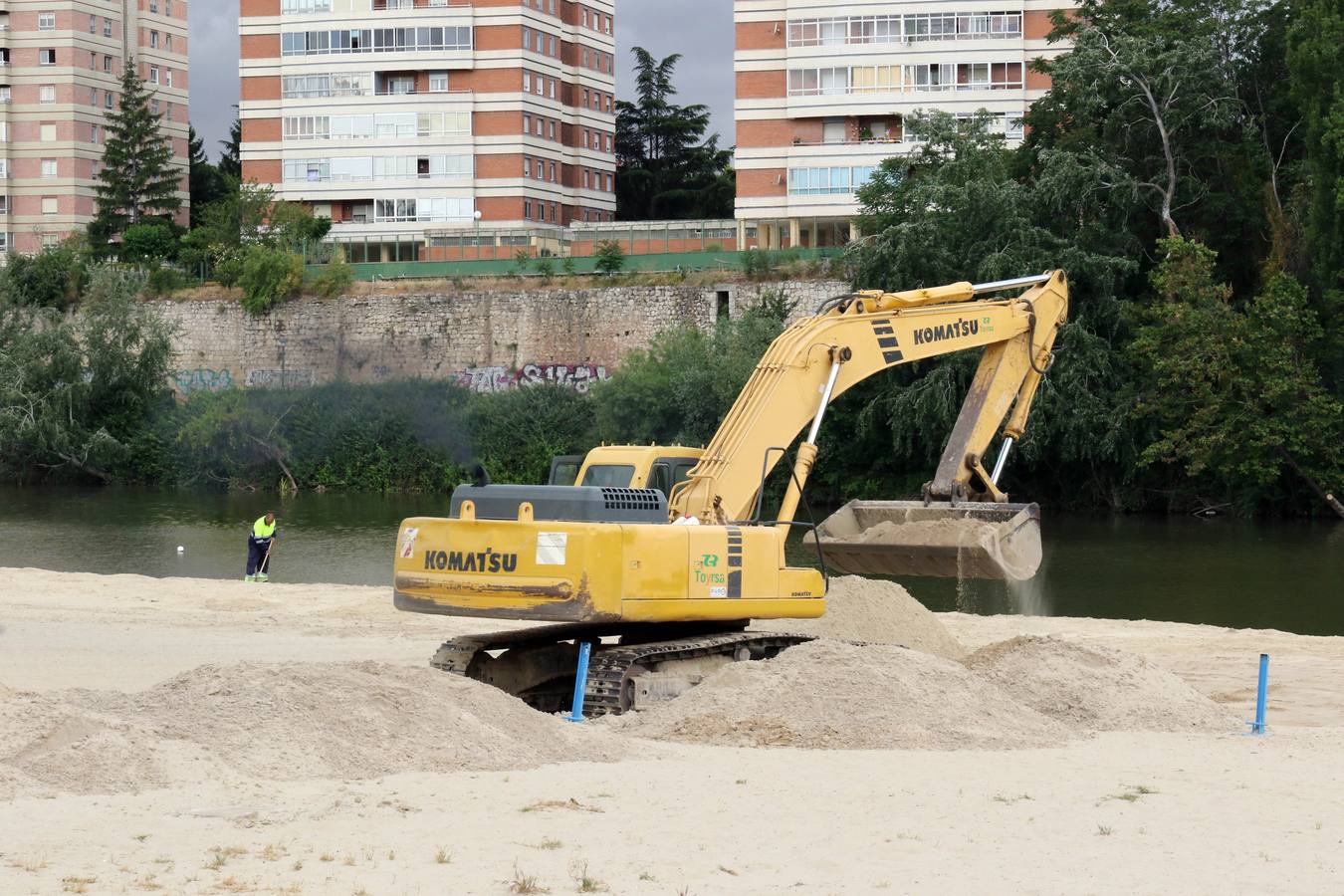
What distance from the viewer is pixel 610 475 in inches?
655

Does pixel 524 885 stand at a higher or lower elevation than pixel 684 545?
lower

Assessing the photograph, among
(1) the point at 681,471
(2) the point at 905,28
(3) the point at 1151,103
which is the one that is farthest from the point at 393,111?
(1) the point at 681,471

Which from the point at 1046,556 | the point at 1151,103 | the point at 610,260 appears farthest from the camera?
the point at 610,260

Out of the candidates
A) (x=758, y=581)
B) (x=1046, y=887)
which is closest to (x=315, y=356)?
(x=758, y=581)

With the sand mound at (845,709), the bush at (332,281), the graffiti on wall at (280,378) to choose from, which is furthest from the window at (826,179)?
the sand mound at (845,709)

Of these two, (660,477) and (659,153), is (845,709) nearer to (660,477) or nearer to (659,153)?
(660,477)

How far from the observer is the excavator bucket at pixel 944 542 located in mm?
18031

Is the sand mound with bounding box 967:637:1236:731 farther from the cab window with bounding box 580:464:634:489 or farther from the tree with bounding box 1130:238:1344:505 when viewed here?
the tree with bounding box 1130:238:1344:505

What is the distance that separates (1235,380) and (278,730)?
3535cm

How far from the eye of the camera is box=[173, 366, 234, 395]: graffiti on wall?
6519 cm

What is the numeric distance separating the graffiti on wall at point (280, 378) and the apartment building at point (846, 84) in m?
17.8

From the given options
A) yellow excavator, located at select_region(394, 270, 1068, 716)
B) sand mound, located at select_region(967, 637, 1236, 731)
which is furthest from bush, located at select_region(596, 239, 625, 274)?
sand mound, located at select_region(967, 637, 1236, 731)

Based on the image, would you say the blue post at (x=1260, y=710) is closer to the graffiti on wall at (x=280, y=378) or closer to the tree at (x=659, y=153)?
the graffiti on wall at (x=280, y=378)

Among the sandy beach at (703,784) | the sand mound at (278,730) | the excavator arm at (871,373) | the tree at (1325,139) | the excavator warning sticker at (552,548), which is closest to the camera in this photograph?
the sandy beach at (703,784)
